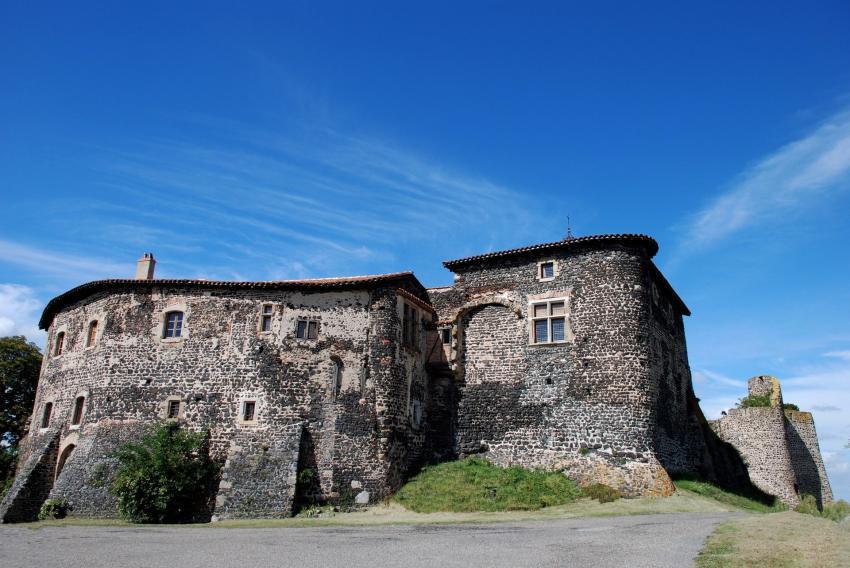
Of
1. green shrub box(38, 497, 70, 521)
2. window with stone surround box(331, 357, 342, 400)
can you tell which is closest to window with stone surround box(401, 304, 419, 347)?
window with stone surround box(331, 357, 342, 400)

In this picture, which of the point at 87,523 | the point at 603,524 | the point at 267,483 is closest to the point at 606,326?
the point at 603,524

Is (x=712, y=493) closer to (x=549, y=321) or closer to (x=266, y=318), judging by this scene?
(x=549, y=321)

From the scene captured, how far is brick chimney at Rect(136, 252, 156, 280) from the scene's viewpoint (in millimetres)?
30141

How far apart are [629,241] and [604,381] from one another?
19.4 feet

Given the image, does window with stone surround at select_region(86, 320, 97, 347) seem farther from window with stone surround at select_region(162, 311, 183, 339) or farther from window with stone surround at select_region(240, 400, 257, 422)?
window with stone surround at select_region(240, 400, 257, 422)

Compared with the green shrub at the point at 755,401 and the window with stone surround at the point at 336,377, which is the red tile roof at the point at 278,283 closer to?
the window with stone surround at the point at 336,377

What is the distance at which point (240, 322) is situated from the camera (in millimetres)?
26438

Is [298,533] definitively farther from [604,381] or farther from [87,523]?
[604,381]

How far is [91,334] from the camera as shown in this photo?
28.5 m

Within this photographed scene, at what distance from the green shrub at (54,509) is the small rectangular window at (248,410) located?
23.3 ft

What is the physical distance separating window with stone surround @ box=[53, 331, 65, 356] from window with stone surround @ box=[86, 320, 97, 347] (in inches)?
106

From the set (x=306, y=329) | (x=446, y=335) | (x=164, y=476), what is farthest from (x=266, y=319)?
(x=446, y=335)

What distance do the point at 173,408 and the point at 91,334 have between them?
5981 mm

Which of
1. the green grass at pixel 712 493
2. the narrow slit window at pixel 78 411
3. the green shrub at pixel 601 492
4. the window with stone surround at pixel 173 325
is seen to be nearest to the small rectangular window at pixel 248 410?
the window with stone surround at pixel 173 325
